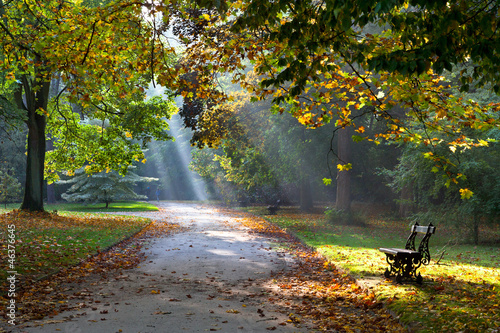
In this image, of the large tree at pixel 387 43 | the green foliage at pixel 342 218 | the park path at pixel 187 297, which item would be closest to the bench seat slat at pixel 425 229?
the large tree at pixel 387 43

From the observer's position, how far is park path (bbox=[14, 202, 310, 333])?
17.5ft

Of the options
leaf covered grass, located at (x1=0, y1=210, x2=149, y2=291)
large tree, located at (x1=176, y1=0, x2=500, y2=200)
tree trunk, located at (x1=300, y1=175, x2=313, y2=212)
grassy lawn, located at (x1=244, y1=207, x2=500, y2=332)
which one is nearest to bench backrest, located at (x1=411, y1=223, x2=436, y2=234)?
grassy lawn, located at (x1=244, y1=207, x2=500, y2=332)

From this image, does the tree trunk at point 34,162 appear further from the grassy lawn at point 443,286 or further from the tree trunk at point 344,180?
the tree trunk at point 344,180

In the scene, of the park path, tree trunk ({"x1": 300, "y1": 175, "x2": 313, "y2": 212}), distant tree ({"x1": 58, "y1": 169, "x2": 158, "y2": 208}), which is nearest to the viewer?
the park path

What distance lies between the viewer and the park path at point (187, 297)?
17.5 feet

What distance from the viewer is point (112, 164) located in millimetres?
20938

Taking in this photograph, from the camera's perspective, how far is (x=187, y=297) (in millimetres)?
6887

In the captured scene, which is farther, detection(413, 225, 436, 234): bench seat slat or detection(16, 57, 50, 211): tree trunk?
detection(16, 57, 50, 211): tree trunk

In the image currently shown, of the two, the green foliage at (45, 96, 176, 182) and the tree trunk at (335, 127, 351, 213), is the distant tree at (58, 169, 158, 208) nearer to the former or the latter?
the green foliage at (45, 96, 176, 182)

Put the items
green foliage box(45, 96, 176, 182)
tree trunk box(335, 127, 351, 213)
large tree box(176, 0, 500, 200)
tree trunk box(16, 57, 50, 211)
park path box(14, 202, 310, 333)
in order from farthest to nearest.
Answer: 1. tree trunk box(335, 127, 351, 213)
2. tree trunk box(16, 57, 50, 211)
3. green foliage box(45, 96, 176, 182)
4. park path box(14, 202, 310, 333)
5. large tree box(176, 0, 500, 200)

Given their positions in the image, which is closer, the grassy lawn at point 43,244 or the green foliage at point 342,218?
the grassy lawn at point 43,244

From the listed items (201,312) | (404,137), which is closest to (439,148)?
(404,137)

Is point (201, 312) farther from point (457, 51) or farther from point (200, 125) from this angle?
point (200, 125)

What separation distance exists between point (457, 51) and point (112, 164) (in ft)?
58.7
